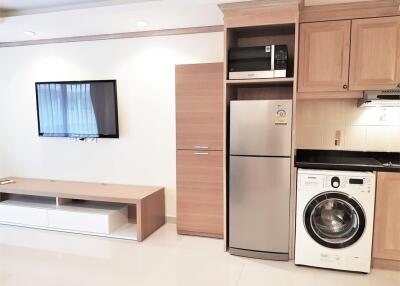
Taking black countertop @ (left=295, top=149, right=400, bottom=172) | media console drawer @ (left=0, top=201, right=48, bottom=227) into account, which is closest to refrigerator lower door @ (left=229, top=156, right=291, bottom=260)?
black countertop @ (left=295, top=149, right=400, bottom=172)

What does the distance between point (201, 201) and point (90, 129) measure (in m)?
1.77

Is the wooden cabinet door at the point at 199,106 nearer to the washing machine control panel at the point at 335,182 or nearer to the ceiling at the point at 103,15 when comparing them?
the ceiling at the point at 103,15

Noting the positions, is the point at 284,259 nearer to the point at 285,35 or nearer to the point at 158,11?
the point at 285,35

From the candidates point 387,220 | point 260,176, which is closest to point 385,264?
point 387,220

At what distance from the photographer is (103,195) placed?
3.43 meters

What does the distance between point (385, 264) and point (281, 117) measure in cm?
158

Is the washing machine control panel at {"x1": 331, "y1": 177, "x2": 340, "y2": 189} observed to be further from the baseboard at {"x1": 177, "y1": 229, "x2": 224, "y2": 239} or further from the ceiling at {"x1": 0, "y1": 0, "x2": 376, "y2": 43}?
the ceiling at {"x1": 0, "y1": 0, "x2": 376, "y2": 43}

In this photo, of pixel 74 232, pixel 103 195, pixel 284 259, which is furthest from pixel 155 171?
pixel 284 259

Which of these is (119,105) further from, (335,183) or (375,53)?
(375,53)

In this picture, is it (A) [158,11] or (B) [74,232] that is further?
(B) [74,232]

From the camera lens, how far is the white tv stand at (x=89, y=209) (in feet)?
11.2

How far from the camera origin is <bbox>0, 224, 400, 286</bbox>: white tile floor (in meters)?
2.51

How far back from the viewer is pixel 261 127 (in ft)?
9.02

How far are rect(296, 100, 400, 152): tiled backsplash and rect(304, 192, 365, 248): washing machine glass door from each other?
76 centimetres
